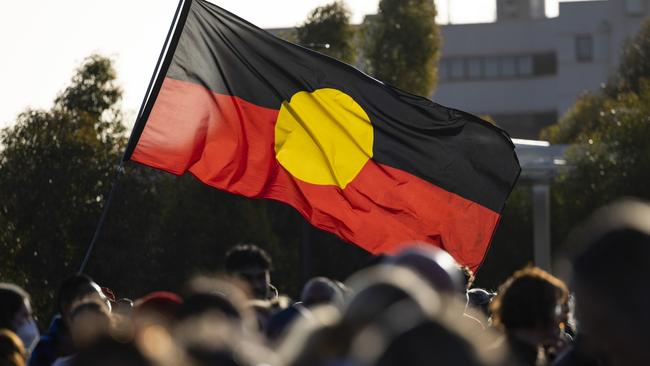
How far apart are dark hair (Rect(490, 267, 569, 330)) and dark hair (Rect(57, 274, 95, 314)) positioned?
3.53m

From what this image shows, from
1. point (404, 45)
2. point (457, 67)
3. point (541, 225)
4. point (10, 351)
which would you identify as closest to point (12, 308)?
point (10, 351)

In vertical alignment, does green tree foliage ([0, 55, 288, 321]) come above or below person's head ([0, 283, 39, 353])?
below

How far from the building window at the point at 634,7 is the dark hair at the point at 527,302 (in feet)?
310

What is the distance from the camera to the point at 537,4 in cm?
11231

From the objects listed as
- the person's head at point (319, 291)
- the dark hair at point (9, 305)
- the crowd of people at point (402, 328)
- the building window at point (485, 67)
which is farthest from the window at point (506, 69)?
the crowd of people at point (402, 328)

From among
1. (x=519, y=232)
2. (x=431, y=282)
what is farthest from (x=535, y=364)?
(x=519, y=232)

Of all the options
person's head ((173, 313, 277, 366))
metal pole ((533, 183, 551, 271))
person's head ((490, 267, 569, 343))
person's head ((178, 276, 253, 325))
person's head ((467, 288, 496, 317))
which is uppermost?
person's head ((173, 313, 277, 366))

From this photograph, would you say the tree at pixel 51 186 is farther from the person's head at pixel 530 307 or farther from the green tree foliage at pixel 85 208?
the person's head at pixel 530 307

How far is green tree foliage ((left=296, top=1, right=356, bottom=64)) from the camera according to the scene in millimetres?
48906

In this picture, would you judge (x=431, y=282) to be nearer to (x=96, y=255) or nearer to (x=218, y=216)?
(x=96, y=255)

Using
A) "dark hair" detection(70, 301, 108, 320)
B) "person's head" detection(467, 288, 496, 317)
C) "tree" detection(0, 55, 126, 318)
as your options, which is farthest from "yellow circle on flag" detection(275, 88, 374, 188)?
"tree" detection(0, 55, 126, 318)

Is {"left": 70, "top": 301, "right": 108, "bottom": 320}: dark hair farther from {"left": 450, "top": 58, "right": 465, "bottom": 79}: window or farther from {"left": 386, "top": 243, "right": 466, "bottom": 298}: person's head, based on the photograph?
{"left": 450, "top": 58, "right": 465, "bottom": 79}: window

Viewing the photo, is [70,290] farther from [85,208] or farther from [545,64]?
[545,64]

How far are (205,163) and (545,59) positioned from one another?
90.4 m
